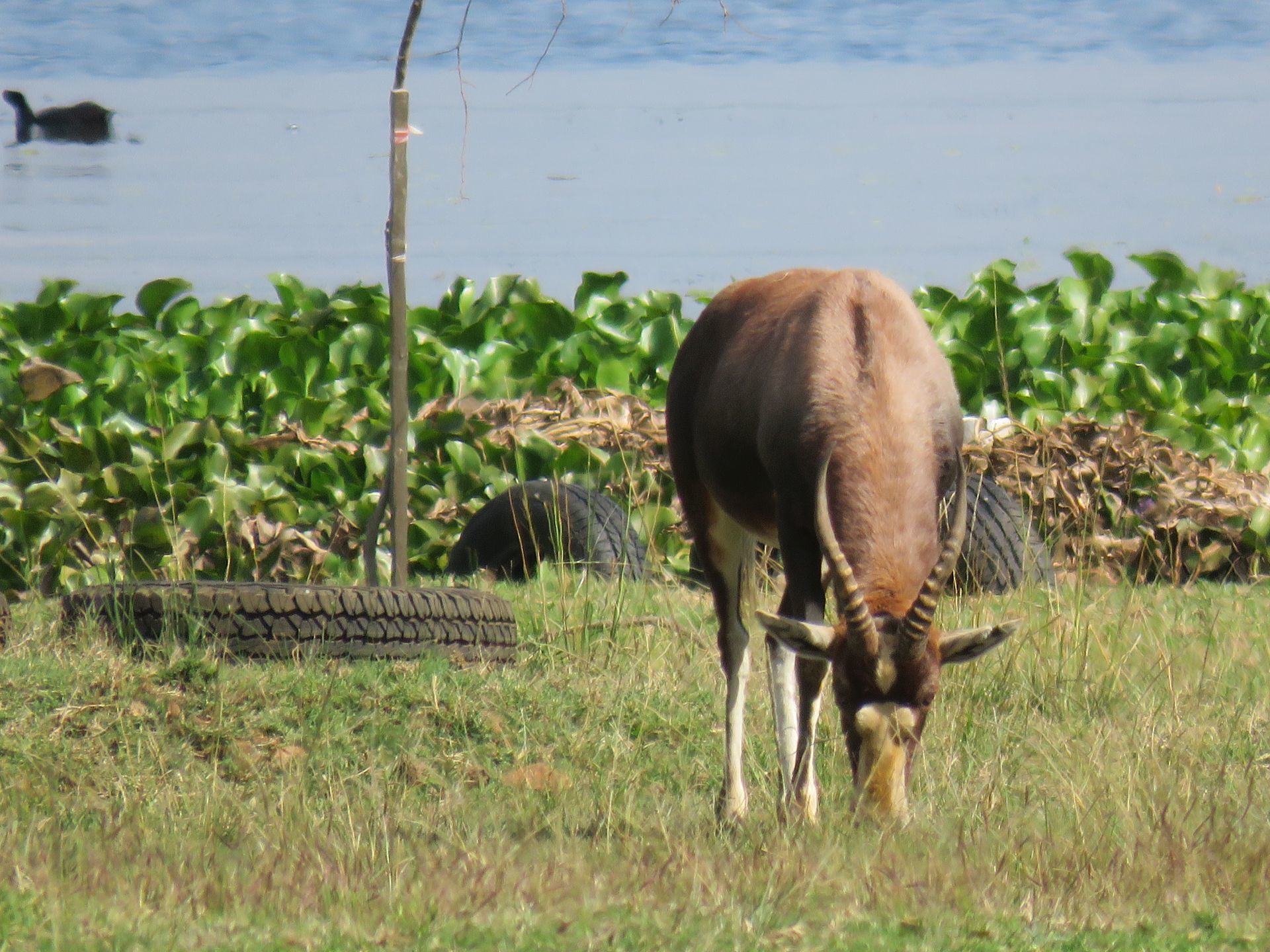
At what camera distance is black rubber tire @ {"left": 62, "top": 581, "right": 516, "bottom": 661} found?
22.4 ft

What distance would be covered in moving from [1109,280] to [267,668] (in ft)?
28.4

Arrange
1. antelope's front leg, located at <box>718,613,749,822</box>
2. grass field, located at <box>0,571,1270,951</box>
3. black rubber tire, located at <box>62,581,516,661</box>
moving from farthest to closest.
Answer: black rubber tire, located at <box>62,581,516,661</box>, antelope's front leg, located at <box>718,613,749,822</box>, grass field, located at <box>0,571,1270,951</box>

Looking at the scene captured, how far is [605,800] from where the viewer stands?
536 cm

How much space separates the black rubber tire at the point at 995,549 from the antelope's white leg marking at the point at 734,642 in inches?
98.0

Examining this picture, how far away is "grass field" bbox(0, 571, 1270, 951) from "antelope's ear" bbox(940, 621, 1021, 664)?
505 millimetres

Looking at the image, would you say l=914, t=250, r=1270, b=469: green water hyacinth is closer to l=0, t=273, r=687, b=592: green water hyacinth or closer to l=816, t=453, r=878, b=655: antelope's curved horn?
l=0, t=273, r=687, b=592: green water hyacinth

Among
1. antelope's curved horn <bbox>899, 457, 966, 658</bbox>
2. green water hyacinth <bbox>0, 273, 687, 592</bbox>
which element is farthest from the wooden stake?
antelope's curved horn <bbox>899, 457, 966, 658</bbox>

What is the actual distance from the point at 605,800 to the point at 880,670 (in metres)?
1.16

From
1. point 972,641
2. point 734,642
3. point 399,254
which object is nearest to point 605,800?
point 734,642

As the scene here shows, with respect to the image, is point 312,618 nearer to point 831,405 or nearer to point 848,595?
point 831,405

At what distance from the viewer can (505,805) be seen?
Answer: 17.8 feet

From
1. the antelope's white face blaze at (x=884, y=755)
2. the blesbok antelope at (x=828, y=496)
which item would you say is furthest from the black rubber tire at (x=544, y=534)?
the antelope's white face blaze at (x=884, y=755)

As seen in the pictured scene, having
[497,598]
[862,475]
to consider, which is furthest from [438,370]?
[862,475]

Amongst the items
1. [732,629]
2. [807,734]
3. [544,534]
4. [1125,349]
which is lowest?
[544,534]
